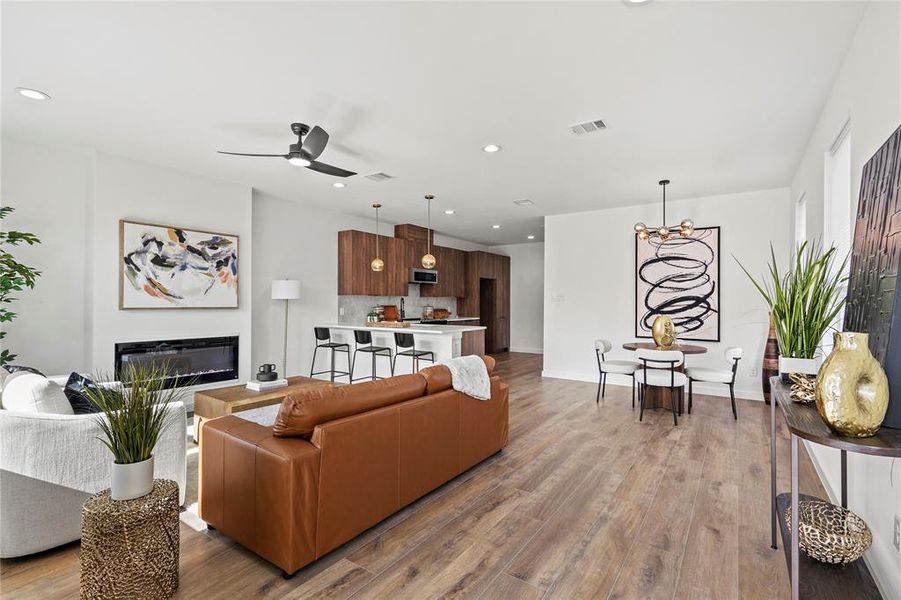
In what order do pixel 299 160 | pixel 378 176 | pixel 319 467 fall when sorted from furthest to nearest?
pixel 378 176
pixel 299 160
pixel 319 467

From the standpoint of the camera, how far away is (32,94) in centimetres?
307

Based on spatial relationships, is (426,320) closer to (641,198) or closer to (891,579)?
(641,198)

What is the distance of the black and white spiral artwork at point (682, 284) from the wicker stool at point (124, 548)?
631 centimetres

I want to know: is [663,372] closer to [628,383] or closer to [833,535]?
[628,383]

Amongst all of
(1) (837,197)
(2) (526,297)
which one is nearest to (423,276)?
(2) (526,297)

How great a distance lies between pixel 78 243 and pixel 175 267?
86cm

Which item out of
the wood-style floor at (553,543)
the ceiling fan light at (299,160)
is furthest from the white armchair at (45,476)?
the ceiling fan light at (299,160)

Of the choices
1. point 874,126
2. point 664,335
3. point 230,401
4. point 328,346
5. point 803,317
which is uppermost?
point 874,126

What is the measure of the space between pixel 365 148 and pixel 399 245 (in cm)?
377

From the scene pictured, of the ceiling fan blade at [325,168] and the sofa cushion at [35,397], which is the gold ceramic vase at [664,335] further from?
the sofa cushion at [35,397]

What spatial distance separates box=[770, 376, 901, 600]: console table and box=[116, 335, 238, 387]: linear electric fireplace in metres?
4.83

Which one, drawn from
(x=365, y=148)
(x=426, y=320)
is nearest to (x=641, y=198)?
(x=365, y=148)

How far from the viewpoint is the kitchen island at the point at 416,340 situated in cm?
582

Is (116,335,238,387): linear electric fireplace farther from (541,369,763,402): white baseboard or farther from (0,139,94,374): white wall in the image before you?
(541,369,763,402): white baseboard
